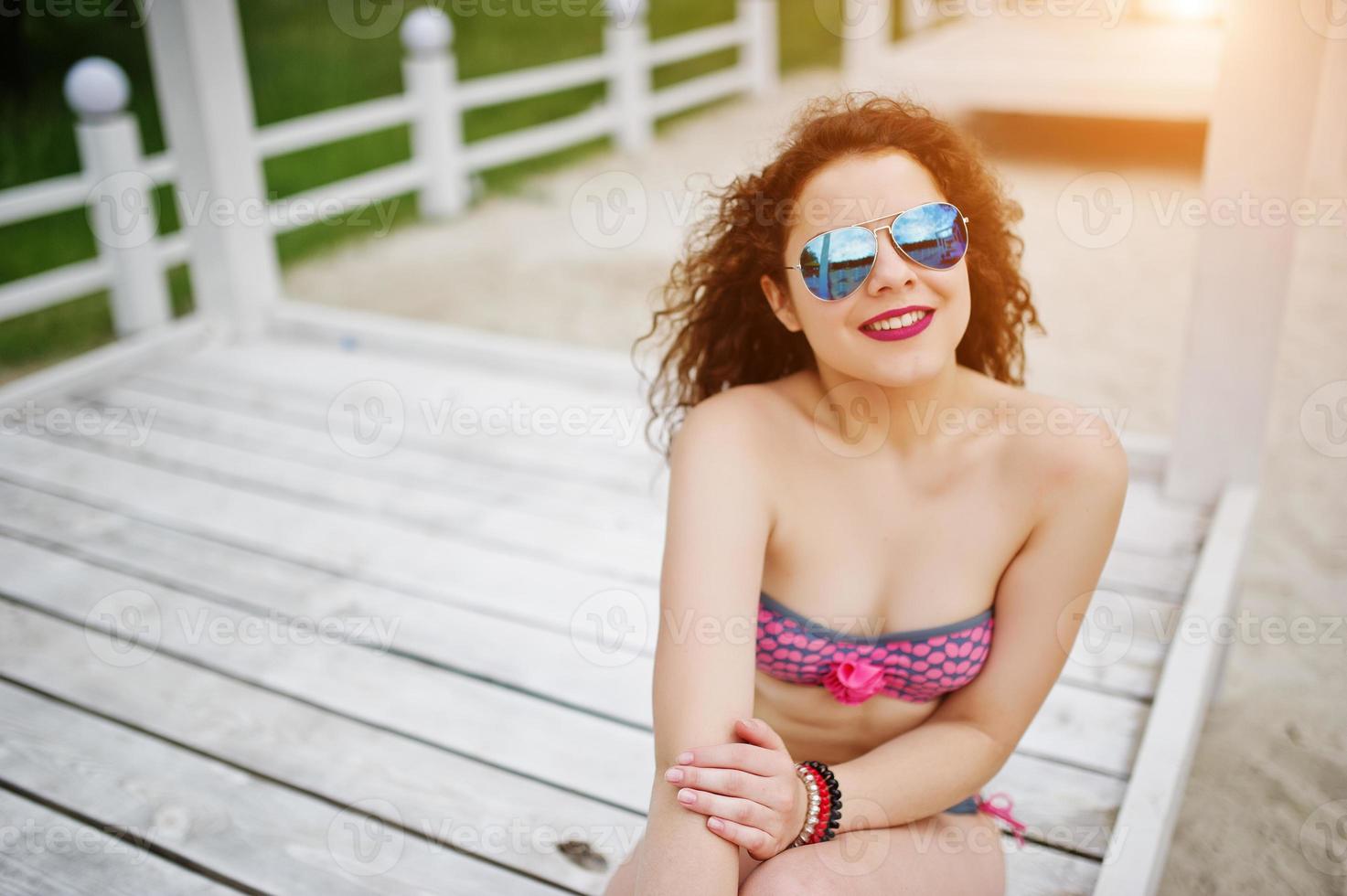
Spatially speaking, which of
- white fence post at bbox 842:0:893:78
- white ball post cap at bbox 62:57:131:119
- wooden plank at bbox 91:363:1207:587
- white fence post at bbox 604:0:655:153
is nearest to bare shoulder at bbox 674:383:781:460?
wooden plank at bbox 91:363:1207:587

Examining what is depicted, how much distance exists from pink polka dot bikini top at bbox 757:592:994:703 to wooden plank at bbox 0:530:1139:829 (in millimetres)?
560

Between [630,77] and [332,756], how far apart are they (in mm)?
6099

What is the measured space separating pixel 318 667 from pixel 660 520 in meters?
0.85

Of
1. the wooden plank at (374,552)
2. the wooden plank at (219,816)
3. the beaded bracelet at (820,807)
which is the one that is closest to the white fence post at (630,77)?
the wooden plank at (374,552)

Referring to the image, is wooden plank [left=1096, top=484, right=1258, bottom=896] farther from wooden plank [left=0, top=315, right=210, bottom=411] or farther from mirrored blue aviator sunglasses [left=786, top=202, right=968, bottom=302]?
wooden plank [left=0, top=315, right=210, bottom=411]

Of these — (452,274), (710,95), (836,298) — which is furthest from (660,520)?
(710,95)

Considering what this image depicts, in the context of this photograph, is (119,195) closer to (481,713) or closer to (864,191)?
(481,713)

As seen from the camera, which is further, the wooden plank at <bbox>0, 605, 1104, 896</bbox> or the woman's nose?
the wooden plank at <bbox>0, 605, 1104, 896</bbox>

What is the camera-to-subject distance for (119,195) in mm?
4504

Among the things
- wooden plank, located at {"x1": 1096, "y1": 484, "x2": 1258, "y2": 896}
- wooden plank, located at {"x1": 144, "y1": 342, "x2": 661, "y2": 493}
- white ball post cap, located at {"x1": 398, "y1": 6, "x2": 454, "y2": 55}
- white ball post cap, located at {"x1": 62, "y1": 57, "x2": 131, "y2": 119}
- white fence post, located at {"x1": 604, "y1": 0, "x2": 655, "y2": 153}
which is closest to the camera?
wooden plank, located at {"x1": 1096, "y1": 484, "x2": 1258, "y2": 896}

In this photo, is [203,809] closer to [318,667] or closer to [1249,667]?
[318,667]

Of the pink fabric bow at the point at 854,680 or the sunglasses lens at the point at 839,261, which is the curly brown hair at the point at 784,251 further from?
the pink fabric bow at the point at 854,680

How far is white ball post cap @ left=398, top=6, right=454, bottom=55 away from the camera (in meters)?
6.03

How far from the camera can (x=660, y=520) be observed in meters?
2.77
